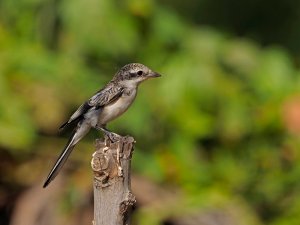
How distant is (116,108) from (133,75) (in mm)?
249

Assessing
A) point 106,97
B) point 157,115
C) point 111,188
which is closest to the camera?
point 111,188

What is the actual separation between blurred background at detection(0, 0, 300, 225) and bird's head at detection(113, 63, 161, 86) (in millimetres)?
2269

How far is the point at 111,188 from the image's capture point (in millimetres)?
4691

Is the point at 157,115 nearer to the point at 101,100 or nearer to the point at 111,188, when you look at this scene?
the point at 101,100

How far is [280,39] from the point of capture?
11516 mm

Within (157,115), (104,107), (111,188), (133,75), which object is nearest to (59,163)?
(104,107)

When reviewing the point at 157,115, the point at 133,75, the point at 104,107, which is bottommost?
the point at 157,115

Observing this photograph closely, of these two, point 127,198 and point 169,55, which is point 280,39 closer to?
point 169,55

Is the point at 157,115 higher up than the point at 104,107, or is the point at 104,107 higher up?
the point at 104,107

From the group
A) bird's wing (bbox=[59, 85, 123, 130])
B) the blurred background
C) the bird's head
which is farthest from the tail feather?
the blurred background

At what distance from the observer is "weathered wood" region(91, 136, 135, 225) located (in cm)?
464

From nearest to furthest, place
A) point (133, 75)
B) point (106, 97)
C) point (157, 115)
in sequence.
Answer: point (106, 97) → point (133, 75) → point (157, 115)

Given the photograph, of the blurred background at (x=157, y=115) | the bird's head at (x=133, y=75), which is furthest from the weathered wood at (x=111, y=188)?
the blurred background at (x=157, y=115)

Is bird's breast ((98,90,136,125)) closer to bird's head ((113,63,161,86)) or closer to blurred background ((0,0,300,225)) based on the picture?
bird's head ((113,63,161,86))
